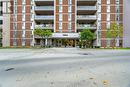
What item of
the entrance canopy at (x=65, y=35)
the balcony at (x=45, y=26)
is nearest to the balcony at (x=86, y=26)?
the entrance canopy at (x=65, y=35)

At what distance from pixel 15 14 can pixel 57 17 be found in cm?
1216

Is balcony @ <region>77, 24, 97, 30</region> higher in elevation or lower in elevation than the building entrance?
higher

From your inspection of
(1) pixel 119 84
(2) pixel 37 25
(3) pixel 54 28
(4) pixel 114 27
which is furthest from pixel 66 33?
(1) pixel 119 84

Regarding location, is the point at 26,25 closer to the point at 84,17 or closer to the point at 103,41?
the point at 84,17

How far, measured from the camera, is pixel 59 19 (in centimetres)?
6197

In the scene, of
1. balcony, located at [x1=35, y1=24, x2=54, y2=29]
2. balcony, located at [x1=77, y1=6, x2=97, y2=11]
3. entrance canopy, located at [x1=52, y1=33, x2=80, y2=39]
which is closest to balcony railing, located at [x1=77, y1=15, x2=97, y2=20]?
balcony, located at [x1=77, y1=6, x2=97, y2=11]

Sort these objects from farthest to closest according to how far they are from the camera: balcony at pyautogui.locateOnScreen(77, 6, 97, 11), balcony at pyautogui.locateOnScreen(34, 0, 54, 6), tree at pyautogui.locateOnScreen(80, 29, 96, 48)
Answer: balcony at pyautogui.locateOnScreen(34, 0, 54, 6)
balcony at pyautogui.locateOnScreen(77, 6, 97, 11)
tree at pyautogui.locateOnScreen(80, 29, 96, 48)

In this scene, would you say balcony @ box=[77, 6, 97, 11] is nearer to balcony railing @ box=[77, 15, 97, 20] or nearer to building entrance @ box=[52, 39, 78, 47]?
balcony railing @ box=[77, 15, 97, 20]

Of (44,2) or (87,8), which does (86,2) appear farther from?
(44,2)

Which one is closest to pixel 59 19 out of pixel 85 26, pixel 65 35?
pixel 65 35

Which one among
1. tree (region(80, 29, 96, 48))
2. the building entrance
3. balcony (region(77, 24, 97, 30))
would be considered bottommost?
the building entrance

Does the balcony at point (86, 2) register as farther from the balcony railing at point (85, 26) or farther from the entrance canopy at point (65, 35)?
the entrance canopy at point (65, 35)

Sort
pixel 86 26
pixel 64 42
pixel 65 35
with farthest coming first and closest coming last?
1. pixel 64 42
2. pixel 86 26
3. pixel 65 35

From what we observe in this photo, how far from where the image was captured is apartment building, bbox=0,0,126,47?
60.3 m
